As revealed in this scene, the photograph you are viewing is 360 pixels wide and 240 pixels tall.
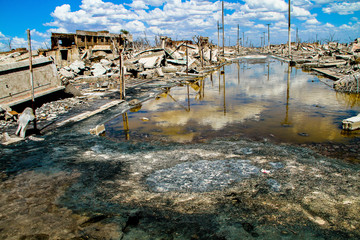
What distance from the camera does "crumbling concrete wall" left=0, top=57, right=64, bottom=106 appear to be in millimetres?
8375

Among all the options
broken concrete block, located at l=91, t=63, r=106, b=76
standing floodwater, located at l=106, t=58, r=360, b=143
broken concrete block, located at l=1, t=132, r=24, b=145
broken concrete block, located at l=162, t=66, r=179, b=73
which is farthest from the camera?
broken concrete block, located at l=162, t=66, r=179, b=73

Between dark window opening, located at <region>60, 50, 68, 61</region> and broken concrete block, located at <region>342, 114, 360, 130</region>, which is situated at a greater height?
dark window opening, located at <region>60, 50, 68, 61</region>

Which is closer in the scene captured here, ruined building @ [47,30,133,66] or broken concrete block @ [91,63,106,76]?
broken concrete block @ [91,63,106,76]

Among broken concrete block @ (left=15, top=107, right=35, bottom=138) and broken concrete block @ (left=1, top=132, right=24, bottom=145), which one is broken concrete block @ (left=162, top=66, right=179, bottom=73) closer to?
broken concrete block @ (left=15, top=107, right=35, bottom=138)

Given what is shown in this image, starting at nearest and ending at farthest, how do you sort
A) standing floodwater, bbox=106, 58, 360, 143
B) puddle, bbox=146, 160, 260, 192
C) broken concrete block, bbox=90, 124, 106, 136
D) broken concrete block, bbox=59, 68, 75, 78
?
puddle, bbox=146, 160, 260, 192 < standing floodwater, bbox=106, 58, 360, 143 < broken concrete block, bbox=90, 124, 106, 136 < broken concrete block, bbox=59, 68, 75, 78

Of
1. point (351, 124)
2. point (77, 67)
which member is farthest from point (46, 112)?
point (77, 67)

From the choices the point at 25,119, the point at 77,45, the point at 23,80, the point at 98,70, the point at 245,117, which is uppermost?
the point at 77,45

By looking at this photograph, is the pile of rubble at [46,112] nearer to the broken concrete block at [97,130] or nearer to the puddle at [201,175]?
the broken concrete block at [97,130]

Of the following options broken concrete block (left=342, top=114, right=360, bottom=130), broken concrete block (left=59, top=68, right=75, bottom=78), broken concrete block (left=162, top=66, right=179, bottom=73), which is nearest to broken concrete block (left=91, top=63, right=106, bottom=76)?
broken concrete block (left=59, top=68, right=75, bottom=78)

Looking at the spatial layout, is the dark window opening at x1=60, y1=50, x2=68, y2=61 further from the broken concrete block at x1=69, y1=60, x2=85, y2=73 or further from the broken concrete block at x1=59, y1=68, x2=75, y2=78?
the broken concrete block at x1=59, y1=68, x2=75, y2=78

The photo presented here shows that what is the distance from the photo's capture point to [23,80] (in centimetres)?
912

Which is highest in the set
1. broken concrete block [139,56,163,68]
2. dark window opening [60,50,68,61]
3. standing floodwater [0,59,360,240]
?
dark window opening [60,50,68,61]

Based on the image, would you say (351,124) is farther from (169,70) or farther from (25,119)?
(169,70)

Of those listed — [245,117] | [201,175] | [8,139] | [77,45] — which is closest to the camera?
[201,175]
